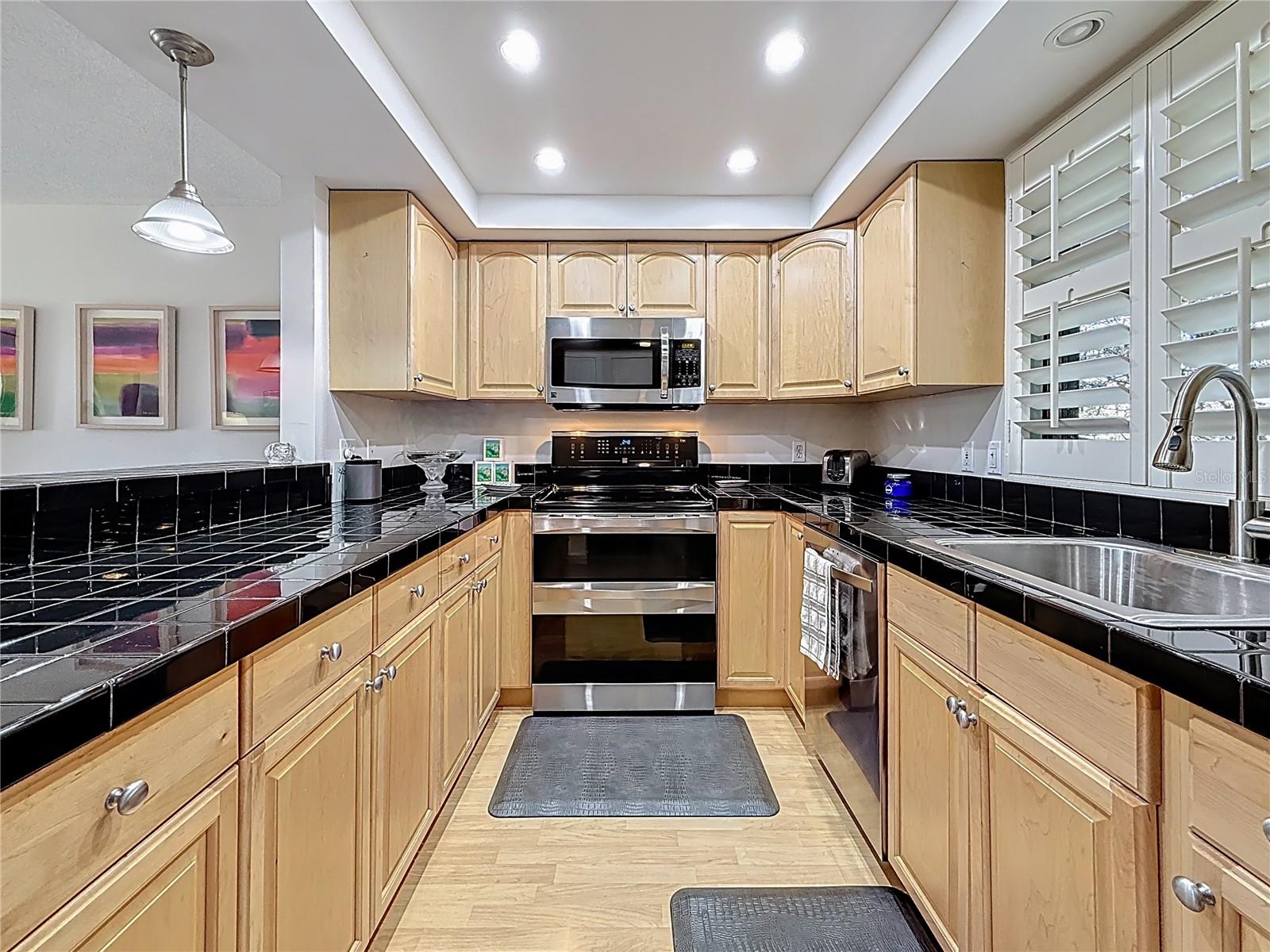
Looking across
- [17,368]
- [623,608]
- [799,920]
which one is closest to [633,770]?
[623,608]

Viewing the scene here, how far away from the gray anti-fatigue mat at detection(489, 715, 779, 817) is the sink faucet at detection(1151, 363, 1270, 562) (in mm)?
1448

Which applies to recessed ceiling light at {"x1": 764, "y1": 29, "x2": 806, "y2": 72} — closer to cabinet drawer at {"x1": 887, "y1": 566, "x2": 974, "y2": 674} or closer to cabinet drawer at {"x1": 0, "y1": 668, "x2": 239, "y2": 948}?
cabinet drawer at {"x1": 887, "y1": 566, "x2": 974, "y2": 674}

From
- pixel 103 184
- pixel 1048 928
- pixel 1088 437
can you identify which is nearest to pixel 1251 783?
pixel 1048 928

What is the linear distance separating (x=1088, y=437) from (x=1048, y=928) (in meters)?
1.33

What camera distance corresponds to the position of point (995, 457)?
89.3 inches

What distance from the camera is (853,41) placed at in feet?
5.96

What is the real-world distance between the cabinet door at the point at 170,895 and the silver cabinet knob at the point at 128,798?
0.05m

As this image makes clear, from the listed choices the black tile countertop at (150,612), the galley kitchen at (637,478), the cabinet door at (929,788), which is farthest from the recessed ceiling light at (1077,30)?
the black tile countertop at (150,612)

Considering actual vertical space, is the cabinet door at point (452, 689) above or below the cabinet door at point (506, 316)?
below

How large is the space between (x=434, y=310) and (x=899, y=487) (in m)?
2.17

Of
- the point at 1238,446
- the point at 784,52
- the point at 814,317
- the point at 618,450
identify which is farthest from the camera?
the point at 618,450

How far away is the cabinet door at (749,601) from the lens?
276 centimetres

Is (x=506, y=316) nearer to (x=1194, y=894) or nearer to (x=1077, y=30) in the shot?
(x=1077, y=30)

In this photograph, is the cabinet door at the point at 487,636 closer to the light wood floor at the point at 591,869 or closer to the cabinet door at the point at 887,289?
the light wood floor at the point at 591,869
